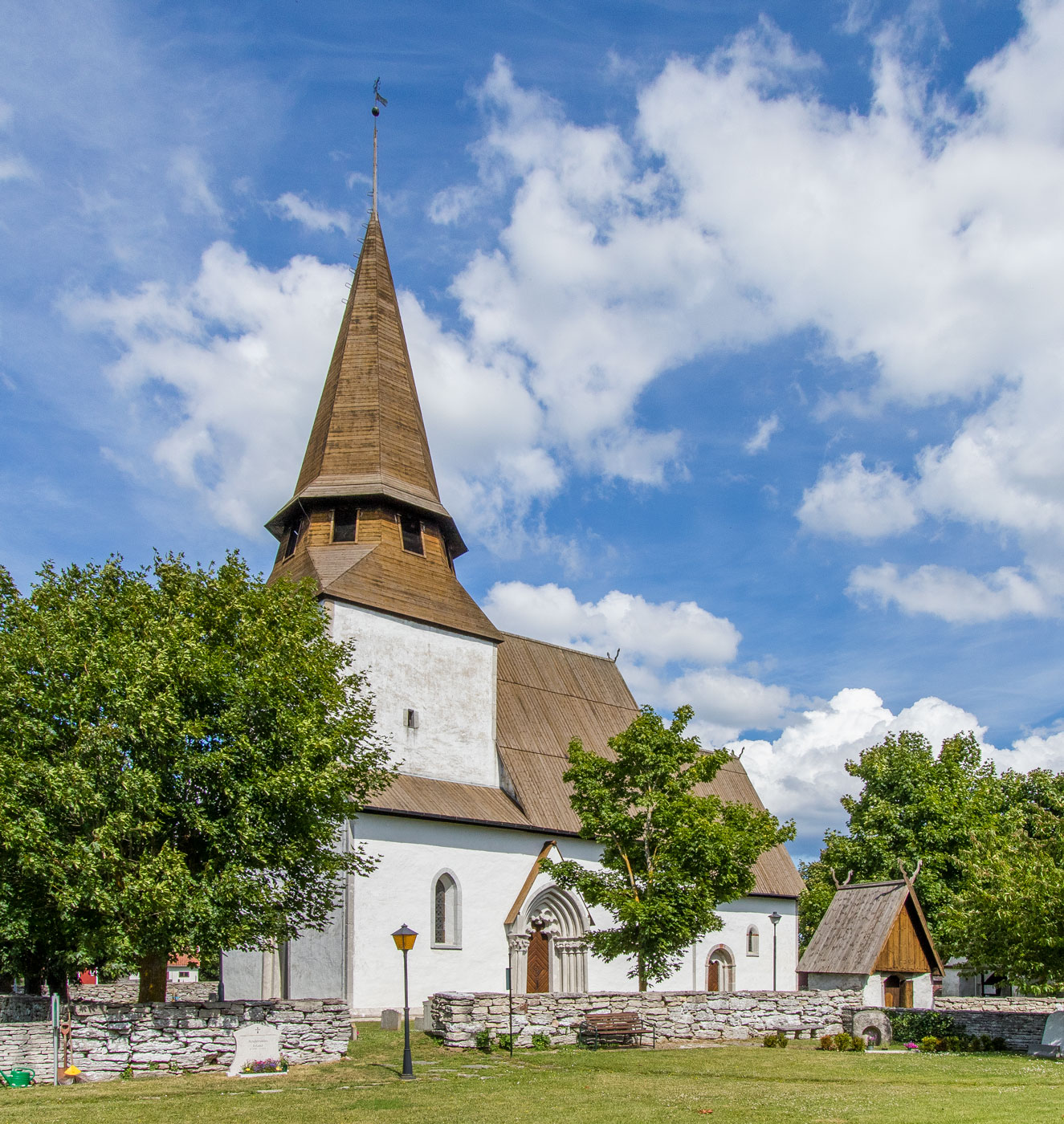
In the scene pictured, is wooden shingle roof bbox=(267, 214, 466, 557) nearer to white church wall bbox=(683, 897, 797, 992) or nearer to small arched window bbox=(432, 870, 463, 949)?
small arched window bbox=(432, 870, 463, 949)

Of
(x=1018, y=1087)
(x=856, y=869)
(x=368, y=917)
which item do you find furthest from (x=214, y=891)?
(x=856, y=869)

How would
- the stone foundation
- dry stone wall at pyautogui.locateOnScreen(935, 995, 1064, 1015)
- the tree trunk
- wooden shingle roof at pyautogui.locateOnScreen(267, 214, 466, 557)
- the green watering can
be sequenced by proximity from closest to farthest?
the green watering can
the stone foundation
the tree trunk
dry stone wall at pyautogui.locateOnScreen(935, 995, 1064, 1015)
wooden shingle roof at pyautogui.locateOnScreen(267, 214, 466, 557)

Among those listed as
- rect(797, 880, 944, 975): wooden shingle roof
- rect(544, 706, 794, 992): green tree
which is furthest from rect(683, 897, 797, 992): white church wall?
rect(544, 706, 794, 992): green tree

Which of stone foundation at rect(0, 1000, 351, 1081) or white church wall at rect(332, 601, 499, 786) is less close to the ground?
white church wall at rect(332, 601, 499, 786)

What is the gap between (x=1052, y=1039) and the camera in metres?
22.1

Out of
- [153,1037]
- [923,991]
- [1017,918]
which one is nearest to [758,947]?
[923,991]

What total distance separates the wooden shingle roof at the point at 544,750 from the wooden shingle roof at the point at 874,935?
16.5 ft

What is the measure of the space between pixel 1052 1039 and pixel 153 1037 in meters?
17.4

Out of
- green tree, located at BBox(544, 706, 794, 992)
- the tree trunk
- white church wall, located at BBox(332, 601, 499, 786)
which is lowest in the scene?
the tree trunk

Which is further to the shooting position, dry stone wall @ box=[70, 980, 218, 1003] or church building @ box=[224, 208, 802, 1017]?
dry stone wall @ box=[70, 980, 218, 1003]

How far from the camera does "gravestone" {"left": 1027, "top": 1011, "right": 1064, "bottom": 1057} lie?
21.9 meters

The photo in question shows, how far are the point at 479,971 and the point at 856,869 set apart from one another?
22.6 metres

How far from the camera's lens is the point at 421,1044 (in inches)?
850

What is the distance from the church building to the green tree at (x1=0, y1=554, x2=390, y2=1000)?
6374 millimetres
